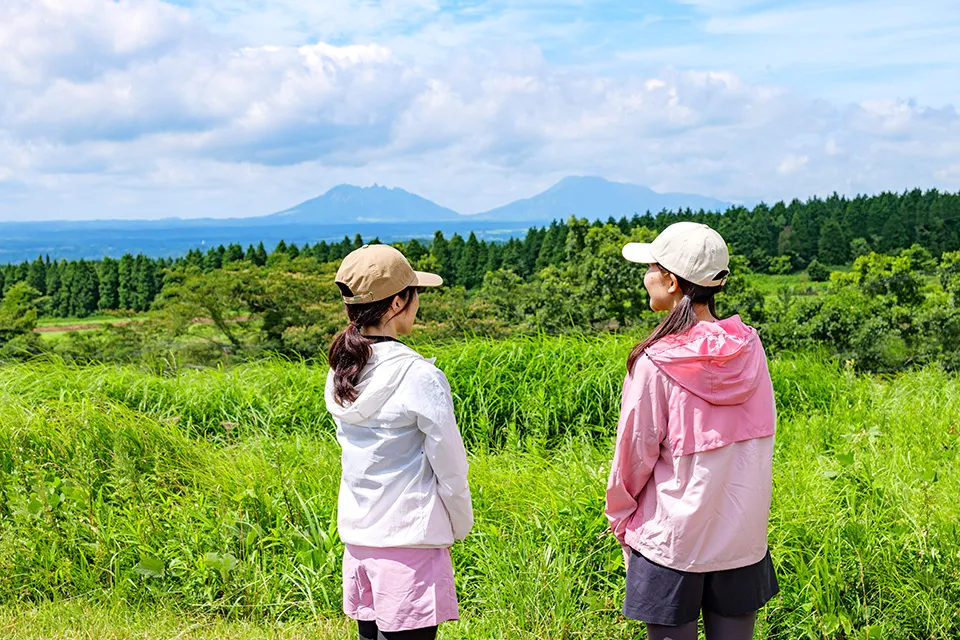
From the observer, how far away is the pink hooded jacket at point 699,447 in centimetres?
201

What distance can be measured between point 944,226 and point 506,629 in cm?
4172

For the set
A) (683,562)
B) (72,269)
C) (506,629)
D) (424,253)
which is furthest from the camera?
(72,269)

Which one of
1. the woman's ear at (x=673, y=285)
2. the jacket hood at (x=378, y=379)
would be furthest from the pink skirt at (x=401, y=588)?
the woman's ear at (x=673, y=285)

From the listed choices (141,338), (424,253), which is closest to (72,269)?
(424,253)

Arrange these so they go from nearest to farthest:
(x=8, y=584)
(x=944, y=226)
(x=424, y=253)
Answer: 1. (x=8, y=584)
2. (x=424, y=253)
3. (x=944, y=226)

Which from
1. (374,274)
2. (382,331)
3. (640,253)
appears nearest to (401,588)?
(382,331)

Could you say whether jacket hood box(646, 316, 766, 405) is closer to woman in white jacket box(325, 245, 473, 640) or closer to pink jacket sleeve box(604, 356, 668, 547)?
pink jacket sleeve box(604, 356, 668, 547)

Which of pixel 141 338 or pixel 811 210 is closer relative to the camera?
pixel 141 338

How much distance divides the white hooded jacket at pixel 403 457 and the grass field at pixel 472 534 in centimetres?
104

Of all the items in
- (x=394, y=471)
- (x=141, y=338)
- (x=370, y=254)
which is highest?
(x=370, y=254)

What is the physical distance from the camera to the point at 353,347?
210cm

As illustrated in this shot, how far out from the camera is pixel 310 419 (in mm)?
5520

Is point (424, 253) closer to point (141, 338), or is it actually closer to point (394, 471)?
point (141, 338)

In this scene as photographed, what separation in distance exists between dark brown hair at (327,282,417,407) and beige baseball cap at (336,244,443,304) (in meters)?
0.02
